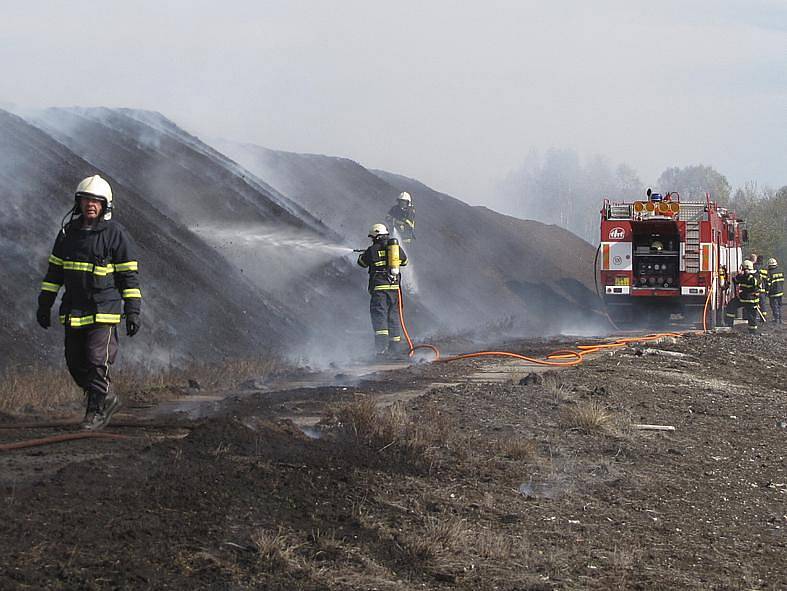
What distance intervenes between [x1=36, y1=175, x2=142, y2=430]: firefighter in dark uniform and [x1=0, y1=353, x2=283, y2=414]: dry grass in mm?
1253

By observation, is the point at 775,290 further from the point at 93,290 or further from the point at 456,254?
the point at 93,290

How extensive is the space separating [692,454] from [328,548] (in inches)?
192


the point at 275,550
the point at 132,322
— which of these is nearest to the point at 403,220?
the point at 132,322

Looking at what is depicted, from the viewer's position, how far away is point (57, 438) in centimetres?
695

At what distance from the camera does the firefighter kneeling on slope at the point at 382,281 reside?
14969 millimetres

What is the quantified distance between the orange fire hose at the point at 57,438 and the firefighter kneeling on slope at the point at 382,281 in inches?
308

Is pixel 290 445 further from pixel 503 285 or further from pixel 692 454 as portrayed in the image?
pixel 503 285

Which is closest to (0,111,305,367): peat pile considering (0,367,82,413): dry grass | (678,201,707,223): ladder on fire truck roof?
(0,367,82,413): dry grass

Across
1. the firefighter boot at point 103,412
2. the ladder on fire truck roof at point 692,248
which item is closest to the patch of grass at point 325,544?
the firefighter boot at point 103,412

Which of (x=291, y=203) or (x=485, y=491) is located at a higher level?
(x=291, y=203)

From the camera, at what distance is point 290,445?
22.5 feet

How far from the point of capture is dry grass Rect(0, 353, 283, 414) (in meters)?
9.13

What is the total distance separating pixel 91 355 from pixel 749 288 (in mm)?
17082

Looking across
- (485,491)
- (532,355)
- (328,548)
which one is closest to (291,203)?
(532,355)
